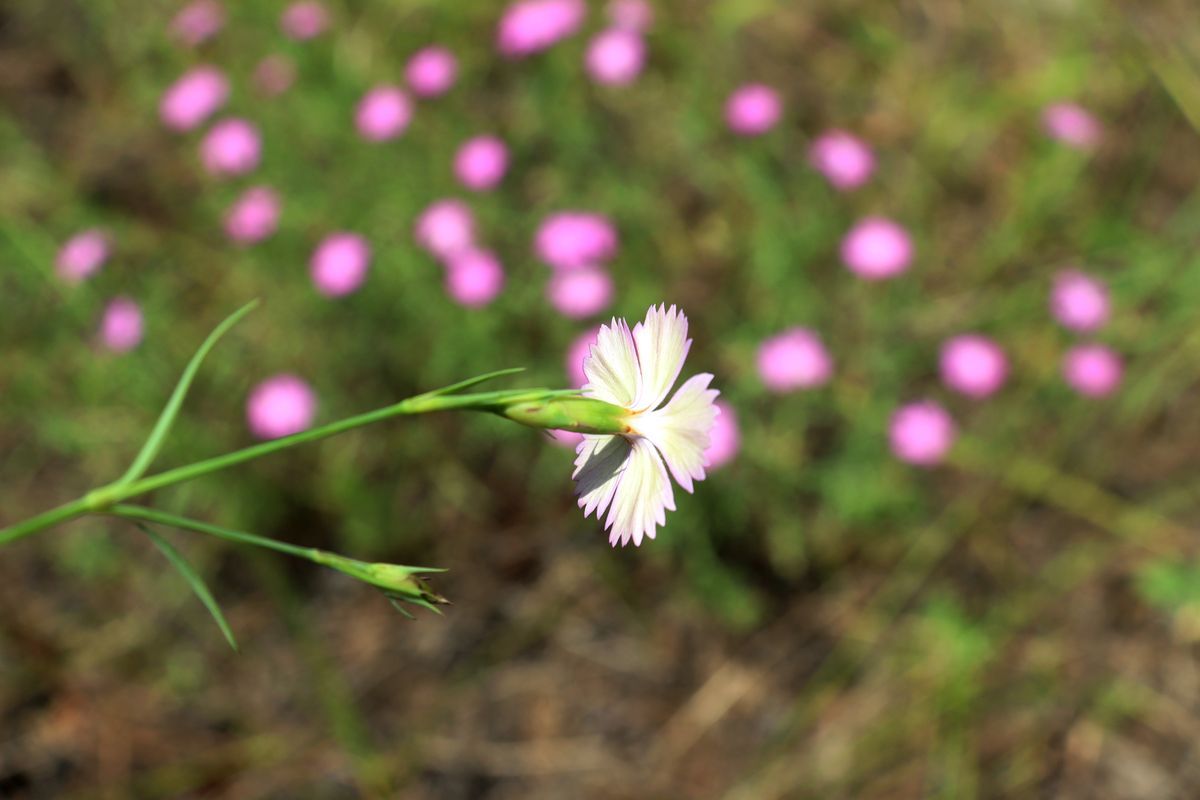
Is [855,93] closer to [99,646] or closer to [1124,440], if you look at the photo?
[1124,440]

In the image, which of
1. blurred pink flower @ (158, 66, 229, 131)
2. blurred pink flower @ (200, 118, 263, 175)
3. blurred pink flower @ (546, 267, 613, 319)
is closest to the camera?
blurred pink flower @ (546, 267, 613, 319)

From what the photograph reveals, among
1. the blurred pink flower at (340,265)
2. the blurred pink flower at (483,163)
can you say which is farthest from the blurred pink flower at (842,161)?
the blurred pink flower at (340,265)

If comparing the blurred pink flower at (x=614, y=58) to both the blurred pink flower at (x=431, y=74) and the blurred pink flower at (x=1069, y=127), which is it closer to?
the blurred pink flower at (x=431, y=74)

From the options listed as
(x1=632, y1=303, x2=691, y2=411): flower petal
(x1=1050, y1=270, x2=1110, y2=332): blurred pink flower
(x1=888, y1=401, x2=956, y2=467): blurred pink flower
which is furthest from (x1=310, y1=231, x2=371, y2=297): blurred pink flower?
(x1=632, y1=303, x2=691, y2=411): flower petal

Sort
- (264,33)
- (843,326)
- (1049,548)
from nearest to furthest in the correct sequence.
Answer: (1049,548) < (843,326) < (264,33)

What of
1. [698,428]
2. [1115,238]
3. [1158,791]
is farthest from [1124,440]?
[698,428]

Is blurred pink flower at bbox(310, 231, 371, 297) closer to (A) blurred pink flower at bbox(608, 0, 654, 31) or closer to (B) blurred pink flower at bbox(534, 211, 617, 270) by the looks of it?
(B) blurred pink flower at bbox(534, 211, 617, 270)

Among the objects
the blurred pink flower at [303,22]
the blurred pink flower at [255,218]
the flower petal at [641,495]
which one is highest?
the blurred pink flower at [303,22]
